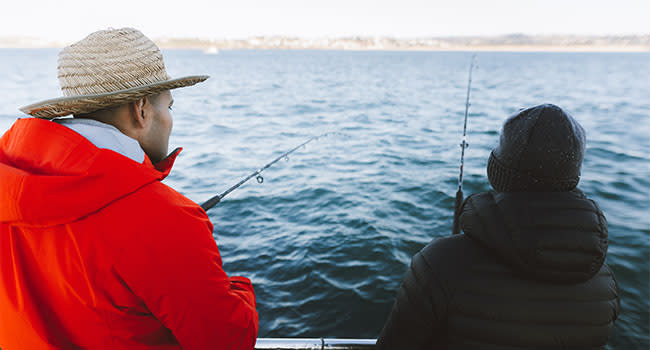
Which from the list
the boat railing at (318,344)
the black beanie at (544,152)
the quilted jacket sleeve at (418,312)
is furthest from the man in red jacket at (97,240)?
the boat railing at (318,344)

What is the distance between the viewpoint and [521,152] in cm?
133

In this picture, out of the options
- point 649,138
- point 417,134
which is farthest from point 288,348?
point 649,138

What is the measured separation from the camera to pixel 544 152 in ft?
4.28

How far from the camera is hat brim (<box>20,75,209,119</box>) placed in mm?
1270

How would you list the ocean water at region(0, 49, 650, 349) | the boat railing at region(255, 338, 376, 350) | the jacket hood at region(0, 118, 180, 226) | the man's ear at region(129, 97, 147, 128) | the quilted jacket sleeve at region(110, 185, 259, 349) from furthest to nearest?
1. the ocean water at region(0, 49, 650, 349)
2. the boat railing at region(255, 338, 376, 350)
3. the man's ear at region(129, 97, 147, 128)
4. the quilted jacket sleeve at region(110, 185, 259, 349)
5. the jacket hood at region(0, 118, 180, 226)

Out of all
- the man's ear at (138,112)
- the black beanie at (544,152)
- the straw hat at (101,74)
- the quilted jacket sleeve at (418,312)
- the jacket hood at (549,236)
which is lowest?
the quilted jacket sleeve at (418,312)

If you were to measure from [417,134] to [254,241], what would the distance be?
9.71 metres

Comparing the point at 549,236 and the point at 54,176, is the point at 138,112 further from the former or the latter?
the point at 549,236

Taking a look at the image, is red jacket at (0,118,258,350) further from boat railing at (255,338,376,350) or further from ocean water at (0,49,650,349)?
ocean water at (0,49,650,349)

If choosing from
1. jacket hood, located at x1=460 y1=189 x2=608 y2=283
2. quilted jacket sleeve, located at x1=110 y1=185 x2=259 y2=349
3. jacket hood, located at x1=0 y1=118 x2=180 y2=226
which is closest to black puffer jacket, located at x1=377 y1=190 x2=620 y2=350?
jacket hood, located at x1=460 y1=189 x2=608 y2=283

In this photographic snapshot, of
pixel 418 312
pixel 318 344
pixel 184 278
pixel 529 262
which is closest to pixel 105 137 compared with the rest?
pixel 184 278

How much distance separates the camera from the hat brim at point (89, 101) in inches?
50.0

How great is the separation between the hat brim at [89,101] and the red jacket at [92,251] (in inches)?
6.8

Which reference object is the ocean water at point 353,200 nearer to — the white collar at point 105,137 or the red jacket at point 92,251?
the red jacket at point 92,251
